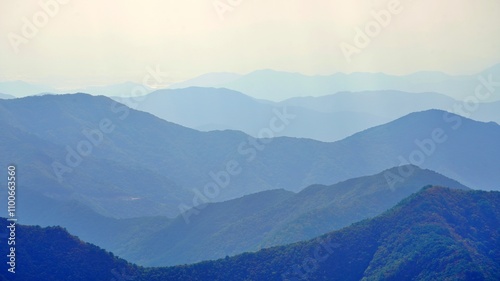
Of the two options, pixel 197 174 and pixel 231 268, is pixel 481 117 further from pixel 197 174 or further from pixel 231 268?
pixel 231 268

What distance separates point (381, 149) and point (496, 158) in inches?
716

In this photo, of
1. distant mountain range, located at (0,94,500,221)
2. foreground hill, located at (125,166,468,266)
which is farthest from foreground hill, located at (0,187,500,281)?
distant mountain range, located at (0,94,500,221)

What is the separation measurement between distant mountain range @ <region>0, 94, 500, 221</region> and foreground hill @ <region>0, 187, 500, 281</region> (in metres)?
50.3

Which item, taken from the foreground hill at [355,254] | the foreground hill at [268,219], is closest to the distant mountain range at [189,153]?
the foreground hill at [268,219]

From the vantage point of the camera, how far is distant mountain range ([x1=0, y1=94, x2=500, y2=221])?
352ft

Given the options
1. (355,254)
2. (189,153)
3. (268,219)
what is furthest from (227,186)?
(355,254)

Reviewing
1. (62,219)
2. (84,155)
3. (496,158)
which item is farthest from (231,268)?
(496,158)

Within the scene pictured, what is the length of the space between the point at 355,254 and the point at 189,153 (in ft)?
272

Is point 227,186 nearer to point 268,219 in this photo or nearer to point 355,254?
point 268,219

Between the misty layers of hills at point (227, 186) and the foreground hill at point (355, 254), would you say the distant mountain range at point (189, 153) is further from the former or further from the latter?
the foreground hill at point (355, 254)

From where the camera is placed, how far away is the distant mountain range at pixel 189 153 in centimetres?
10744

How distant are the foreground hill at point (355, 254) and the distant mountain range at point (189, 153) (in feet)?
165

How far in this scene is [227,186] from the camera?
12288cm

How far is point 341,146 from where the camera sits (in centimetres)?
13812
